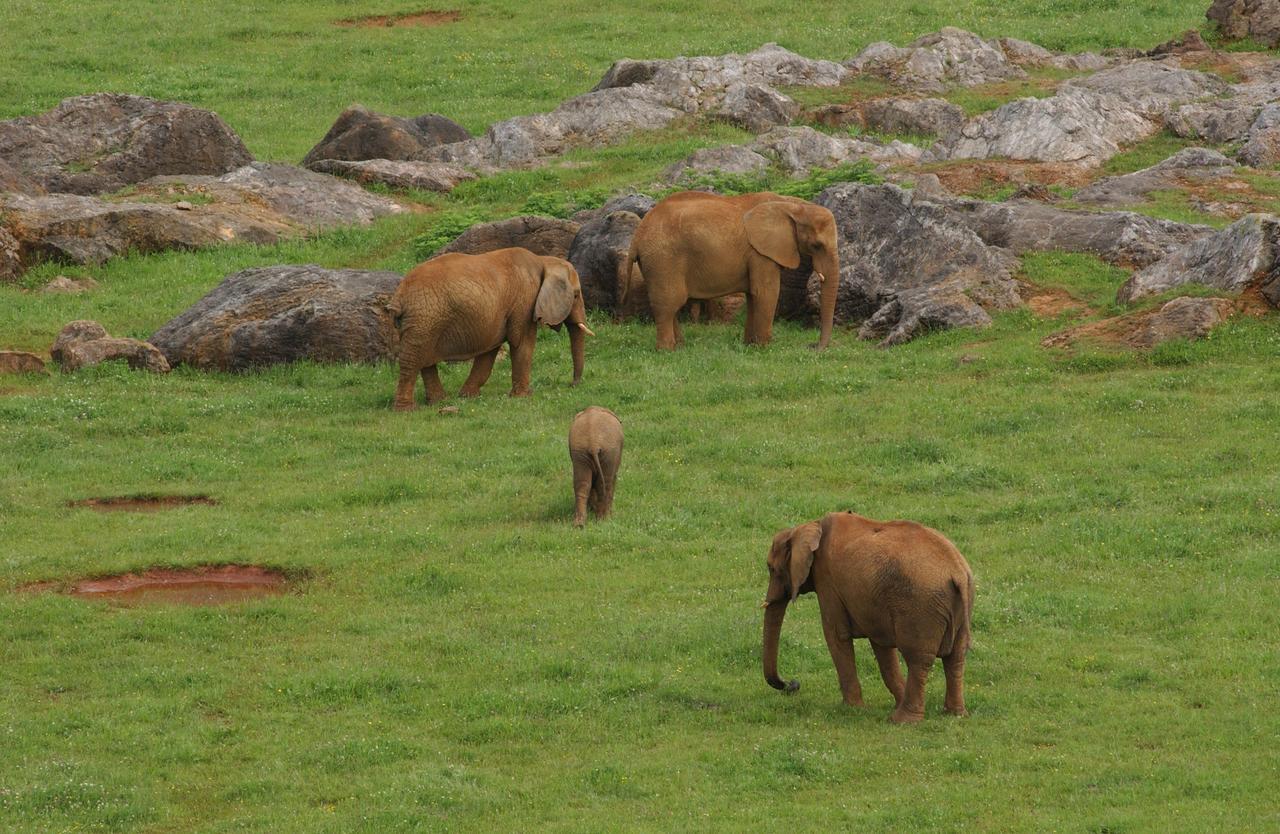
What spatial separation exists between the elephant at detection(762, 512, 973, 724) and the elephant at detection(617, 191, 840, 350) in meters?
15.2

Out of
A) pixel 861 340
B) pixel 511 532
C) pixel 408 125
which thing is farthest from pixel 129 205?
pixel 511 532

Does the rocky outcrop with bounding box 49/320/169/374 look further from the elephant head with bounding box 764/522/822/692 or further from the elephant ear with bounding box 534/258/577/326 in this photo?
the elephant head with bounding box 764/522/822/692

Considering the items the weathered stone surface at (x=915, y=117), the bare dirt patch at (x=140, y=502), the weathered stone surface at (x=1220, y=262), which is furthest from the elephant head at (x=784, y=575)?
the weathered stone surface at (x=915, y=117)

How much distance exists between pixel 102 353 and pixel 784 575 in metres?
17.5

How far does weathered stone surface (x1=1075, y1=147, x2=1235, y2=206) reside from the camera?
36.8 m

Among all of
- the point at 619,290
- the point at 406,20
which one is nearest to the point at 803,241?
the point at 619,290

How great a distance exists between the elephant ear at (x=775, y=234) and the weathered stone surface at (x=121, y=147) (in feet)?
52.6

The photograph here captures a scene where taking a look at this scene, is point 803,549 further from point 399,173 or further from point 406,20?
point 406,20

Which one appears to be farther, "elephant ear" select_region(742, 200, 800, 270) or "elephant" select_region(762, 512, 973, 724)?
"elephant ear" select_region(742, 200, 800, 270)

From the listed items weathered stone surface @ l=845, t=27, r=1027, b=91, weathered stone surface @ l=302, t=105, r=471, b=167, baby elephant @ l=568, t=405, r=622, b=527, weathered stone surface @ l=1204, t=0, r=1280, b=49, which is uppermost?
weathered stone surface @ l=1204, t=0, r=1280, b=49

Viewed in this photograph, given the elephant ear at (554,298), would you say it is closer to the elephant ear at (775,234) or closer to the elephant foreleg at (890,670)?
the elephant ear at (775,234)

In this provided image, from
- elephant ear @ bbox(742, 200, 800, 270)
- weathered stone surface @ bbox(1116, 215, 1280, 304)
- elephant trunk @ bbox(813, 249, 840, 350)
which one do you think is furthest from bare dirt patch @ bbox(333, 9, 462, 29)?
weathered stone surface @ bbox(1116, 215, 1280, 304)

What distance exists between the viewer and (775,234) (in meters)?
31.6

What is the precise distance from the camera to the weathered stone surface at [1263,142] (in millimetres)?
39469
